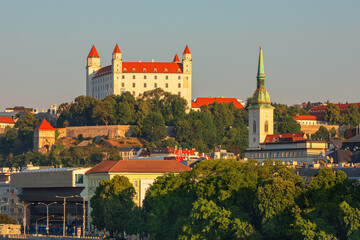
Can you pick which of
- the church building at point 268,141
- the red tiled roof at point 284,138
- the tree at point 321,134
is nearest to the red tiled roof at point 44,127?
the church building at point 268,141

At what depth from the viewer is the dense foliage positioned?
70.1m

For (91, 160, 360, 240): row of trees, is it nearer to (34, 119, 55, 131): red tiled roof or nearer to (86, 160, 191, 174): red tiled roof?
(86, 160, 191, 174): red tiled roof

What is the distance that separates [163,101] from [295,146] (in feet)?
174

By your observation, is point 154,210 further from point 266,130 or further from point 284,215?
point 266,130

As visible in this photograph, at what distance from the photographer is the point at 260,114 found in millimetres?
161250

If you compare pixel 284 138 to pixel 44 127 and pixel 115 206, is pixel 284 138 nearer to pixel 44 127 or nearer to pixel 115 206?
pixel 44 127

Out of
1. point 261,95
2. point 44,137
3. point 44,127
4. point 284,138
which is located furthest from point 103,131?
point 284,138

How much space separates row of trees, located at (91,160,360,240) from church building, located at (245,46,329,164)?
50.3 meters

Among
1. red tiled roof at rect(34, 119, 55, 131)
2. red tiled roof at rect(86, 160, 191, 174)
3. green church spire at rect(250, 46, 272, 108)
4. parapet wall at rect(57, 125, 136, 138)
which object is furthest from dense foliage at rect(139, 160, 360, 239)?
red tiled roof at rect(34, 119, 55, 131)

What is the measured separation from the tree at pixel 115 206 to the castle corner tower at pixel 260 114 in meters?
63.4

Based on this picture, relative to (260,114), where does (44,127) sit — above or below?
below

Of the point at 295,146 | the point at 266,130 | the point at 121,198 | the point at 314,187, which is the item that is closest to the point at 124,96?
the point at 266,130

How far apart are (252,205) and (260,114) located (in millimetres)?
84784

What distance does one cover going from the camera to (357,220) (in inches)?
2692
